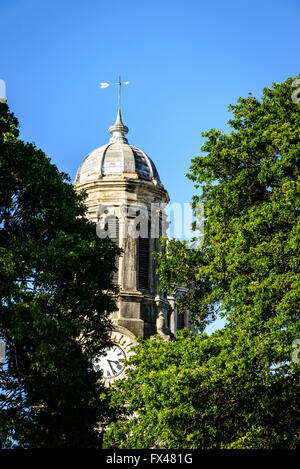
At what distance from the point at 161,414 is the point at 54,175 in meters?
7.35

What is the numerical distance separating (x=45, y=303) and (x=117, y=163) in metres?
20.5

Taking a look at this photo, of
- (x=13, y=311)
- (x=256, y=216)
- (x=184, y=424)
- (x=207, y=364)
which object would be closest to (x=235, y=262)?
(x=256, y=216)

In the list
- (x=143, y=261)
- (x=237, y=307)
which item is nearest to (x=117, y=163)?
(x=143, y=261)

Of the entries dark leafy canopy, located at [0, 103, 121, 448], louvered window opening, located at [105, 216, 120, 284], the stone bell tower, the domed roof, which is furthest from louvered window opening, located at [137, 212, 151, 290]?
dark leafy canopy, located at [0, 103, 121, 448]

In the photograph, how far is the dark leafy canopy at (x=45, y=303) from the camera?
20.2m

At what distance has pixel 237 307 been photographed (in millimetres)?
22141

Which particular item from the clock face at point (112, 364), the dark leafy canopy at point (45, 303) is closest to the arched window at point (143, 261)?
the clock face at point (112, 364)

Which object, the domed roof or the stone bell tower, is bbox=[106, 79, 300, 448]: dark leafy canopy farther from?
the domed roof

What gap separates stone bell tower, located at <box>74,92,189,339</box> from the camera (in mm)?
37656

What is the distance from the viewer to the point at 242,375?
20.4 metres

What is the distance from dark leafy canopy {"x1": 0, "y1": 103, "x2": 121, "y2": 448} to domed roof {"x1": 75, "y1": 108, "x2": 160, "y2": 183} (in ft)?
54.6

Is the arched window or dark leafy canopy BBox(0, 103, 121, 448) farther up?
the arched window

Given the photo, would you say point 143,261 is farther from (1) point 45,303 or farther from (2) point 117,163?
(1) point 45,303

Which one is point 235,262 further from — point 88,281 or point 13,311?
point 13,311
